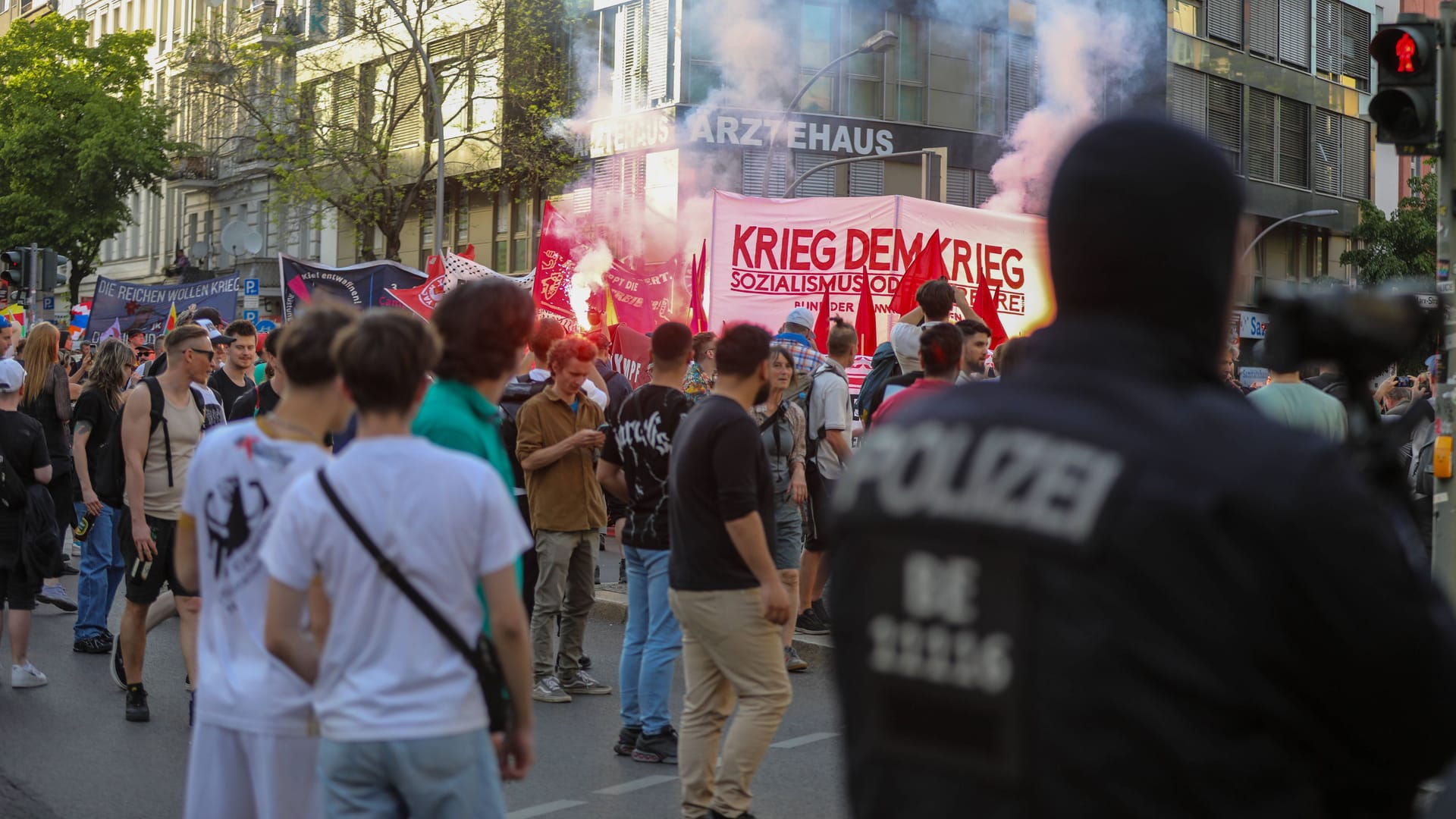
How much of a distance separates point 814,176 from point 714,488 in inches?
1348

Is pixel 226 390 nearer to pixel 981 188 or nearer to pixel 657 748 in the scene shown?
pixel 657 748

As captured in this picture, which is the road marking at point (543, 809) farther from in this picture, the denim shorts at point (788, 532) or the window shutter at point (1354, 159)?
the window shutter at point (1354, 159)

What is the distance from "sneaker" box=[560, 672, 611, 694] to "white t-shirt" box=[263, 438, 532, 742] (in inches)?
198

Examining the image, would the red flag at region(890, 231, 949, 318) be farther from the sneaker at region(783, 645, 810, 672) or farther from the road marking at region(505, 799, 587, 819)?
the road marking at region(505, 799, 587, 819)

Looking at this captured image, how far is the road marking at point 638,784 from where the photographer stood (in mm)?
6234

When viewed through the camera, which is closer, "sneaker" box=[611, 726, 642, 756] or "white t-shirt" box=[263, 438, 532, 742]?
"white t-shirt" box=[263, 438, 532, 742]

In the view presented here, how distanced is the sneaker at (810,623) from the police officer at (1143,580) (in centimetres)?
802

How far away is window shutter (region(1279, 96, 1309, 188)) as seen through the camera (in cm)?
4734

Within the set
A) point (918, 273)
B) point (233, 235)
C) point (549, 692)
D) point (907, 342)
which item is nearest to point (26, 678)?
point (549, 692)

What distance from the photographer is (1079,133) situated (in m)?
1.82

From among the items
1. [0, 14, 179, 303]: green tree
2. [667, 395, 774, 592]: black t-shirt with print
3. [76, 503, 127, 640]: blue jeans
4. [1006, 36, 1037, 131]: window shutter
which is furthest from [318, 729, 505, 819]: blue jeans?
[0, 14, 179, 303]: green tree

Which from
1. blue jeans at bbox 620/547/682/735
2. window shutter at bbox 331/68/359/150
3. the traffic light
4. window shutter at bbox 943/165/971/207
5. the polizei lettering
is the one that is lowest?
blue jeans at bbox 620/547/682/735

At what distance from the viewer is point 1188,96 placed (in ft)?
145

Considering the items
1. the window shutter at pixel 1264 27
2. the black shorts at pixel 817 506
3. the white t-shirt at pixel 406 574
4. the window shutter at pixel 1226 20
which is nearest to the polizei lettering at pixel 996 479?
the white t-shirt at pixel 406 574
